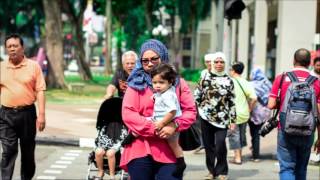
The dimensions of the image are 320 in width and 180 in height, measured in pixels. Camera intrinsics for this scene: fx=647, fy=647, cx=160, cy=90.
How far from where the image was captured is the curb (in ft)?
41.7

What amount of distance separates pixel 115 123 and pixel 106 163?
58cm

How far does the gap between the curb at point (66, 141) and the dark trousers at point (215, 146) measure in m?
3.99

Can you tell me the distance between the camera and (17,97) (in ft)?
24.9

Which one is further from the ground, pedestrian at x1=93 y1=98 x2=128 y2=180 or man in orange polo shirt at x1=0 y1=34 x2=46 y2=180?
man in orange polo shirt at x1=0 y1=34 x2=46 y2=180

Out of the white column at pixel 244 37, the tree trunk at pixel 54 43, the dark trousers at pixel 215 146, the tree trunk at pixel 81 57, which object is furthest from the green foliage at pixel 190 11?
the dark trousers at pixel 215 146

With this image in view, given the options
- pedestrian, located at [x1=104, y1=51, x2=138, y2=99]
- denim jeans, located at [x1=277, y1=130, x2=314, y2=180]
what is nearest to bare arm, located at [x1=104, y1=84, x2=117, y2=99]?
pedestrian, located at [x1=104, y1=51, x2=138, y2=99]

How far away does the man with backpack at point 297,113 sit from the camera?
6.96 metres

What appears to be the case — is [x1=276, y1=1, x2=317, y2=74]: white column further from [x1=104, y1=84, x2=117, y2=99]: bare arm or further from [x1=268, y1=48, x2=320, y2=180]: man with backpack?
[x1=268, y1=48, x2=320, y2=180]: man with backpack

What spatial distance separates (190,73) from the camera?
160ft

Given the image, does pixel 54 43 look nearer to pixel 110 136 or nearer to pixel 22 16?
pixel 110 136

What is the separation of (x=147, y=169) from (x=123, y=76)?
292 centimetres

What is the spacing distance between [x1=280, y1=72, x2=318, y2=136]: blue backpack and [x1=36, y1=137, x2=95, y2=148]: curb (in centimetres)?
633

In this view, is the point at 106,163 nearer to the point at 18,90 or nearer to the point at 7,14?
the point at 18,90

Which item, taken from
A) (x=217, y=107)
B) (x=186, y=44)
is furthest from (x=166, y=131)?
(x=186, y=44)
